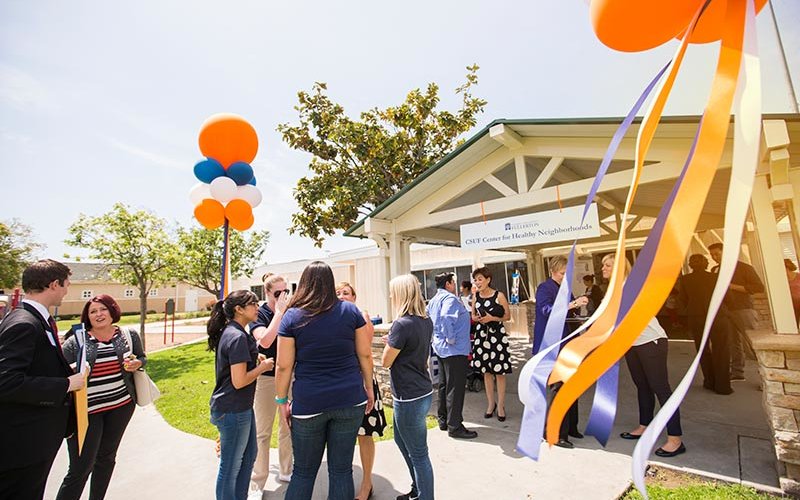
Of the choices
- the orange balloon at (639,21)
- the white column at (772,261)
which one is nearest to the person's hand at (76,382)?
the orange balloon at (639,21)

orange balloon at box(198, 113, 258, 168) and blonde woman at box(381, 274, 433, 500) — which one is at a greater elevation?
orange balloon at box(198, 113, 258, 168)

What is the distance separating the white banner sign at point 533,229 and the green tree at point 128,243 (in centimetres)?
1220

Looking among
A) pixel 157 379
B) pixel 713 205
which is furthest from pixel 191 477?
pixel 713 205

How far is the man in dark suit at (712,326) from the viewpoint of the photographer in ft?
15.9

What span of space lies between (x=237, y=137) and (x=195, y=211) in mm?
1005

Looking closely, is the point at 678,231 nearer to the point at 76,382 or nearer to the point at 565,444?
the point at 76,382

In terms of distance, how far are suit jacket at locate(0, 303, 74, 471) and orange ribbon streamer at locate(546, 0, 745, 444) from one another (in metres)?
2.57

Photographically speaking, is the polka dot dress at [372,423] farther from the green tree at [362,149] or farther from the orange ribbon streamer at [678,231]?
the green tree at [362,149]

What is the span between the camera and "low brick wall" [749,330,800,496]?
100 inches

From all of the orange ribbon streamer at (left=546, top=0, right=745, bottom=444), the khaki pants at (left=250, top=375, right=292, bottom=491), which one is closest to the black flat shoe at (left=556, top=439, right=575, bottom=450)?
the khaki pants at (left=250, top=375, right=292, bottom=491)

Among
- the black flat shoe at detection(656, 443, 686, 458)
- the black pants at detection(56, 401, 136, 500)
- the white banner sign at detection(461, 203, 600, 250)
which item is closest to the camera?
the black pants at detection(56, 401, 136, 500)

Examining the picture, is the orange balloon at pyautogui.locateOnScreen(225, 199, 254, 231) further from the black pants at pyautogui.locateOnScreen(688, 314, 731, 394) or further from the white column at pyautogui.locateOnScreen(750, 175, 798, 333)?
the black pants at pyautogui.locateOnScreen(688, 314, 731, 394)

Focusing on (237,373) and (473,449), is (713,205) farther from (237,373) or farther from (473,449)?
(237,373)

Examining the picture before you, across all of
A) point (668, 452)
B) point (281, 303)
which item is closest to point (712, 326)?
point (668, 452)
